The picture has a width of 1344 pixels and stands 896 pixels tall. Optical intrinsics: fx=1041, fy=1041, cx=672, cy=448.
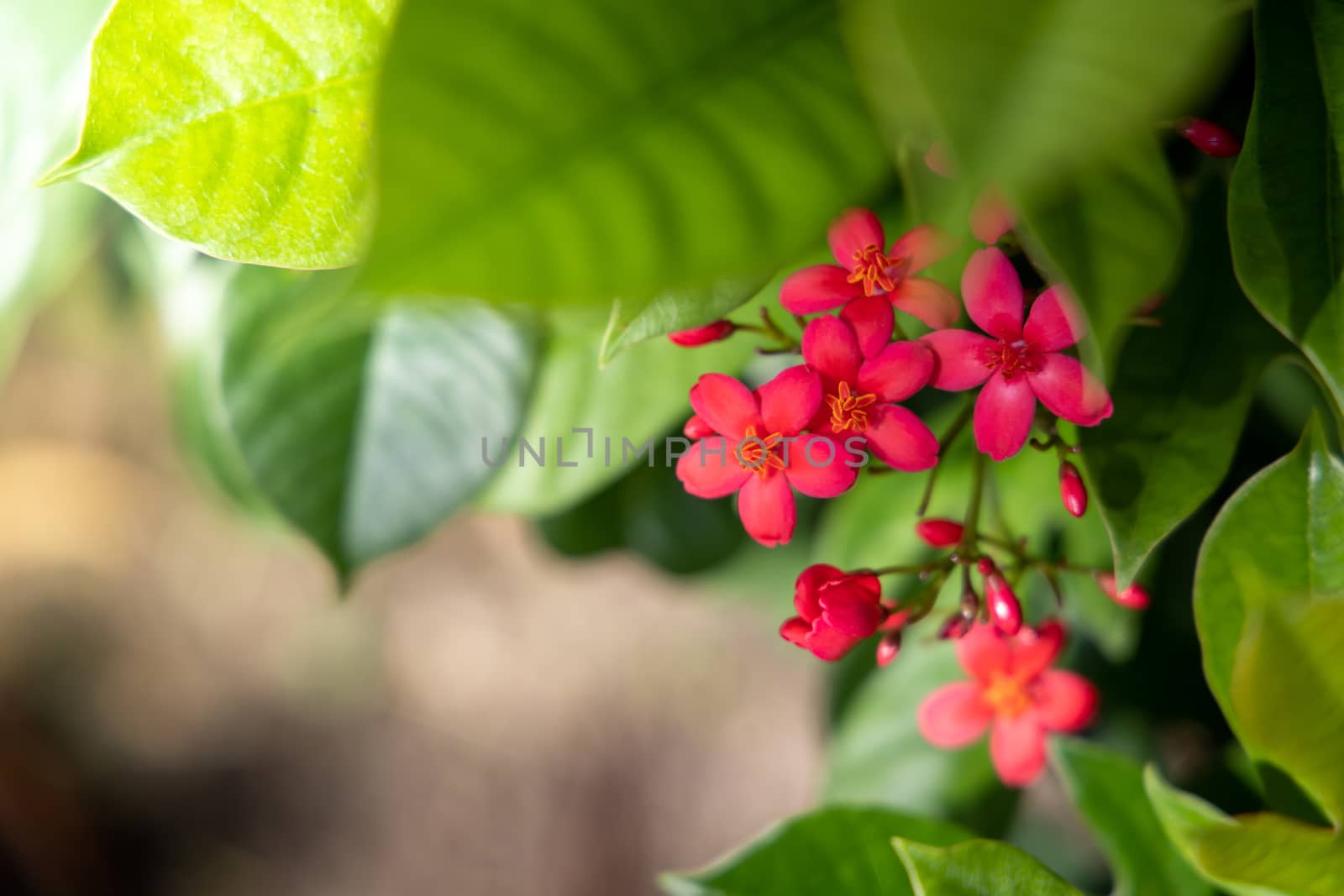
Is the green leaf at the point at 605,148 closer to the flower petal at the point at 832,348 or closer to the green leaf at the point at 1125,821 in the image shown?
the flower petal at the point at 832,348

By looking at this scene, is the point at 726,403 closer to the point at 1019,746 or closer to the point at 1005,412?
the point at 1005,412

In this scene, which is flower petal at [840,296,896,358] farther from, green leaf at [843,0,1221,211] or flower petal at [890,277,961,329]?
green leaf at [843,0,1221,211]

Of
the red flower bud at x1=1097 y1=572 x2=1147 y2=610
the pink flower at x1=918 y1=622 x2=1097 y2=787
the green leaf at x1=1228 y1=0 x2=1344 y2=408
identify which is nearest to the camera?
the green leaf at x1=1228 y1=0 x2=1344 y2=408

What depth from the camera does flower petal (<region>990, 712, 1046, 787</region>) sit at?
2.00ft

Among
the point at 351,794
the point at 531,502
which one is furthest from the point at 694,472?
the point at 351,794

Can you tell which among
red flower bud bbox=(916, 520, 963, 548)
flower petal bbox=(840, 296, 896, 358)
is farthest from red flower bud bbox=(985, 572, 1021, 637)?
flower petal bbox=(840, 296, 896, 358)

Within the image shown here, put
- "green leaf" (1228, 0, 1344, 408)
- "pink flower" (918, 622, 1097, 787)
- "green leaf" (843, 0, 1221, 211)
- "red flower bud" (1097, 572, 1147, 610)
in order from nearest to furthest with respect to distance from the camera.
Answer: "green leaf" (843, 0, 1221, 211) < "green leaf" (1228, 0, 1344, 408) < "red flower bud" (1097, 572, 1147, 610) < "pink flower" (918, 622, 1097, 787)

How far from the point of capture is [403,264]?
26cm

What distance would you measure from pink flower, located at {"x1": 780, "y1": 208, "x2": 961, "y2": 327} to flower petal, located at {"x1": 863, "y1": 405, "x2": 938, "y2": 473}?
0.13 feet

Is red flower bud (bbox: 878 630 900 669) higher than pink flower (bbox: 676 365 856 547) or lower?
lower

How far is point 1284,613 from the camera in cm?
36

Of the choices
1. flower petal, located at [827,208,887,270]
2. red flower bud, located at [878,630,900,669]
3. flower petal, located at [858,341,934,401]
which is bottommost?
red flower bud, located at [878,630,900,669]

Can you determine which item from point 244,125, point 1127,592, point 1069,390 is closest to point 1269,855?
point 1127,592

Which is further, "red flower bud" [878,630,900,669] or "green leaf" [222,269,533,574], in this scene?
"green leaf" [222,269,533,574]
